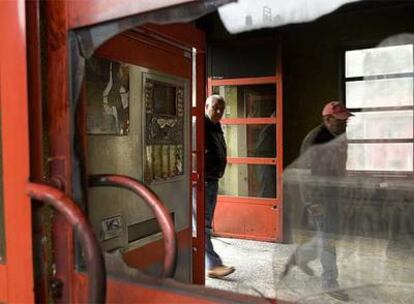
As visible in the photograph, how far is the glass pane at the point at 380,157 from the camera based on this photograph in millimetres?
2305

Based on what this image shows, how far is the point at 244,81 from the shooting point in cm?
467

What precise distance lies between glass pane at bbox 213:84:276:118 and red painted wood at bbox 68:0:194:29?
3712 mm

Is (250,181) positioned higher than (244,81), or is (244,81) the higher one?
(244,81)

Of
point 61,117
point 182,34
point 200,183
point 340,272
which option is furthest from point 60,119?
point 340,272

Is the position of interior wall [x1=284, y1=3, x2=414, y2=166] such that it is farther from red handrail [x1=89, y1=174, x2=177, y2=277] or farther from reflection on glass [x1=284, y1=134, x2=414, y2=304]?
red handrail [x1=89, y1=174, x2=177, y2=277]

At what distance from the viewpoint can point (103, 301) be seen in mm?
952

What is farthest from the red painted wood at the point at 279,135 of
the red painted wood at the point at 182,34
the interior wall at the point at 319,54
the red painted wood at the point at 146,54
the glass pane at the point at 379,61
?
the red painted wood at the point at 146,54

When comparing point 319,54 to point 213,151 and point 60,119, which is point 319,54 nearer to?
point 213,151

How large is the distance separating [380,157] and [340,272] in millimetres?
1256

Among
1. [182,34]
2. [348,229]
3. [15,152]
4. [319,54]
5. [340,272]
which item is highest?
[319,54]

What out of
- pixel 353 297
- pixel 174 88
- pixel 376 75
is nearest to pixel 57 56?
pixel 174 88

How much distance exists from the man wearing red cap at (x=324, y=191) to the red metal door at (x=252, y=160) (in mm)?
474

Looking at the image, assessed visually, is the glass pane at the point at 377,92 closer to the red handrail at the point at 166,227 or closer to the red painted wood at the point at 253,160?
the red painted wood at the point at 253,160

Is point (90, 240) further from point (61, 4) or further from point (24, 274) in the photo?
point (61, 4)
